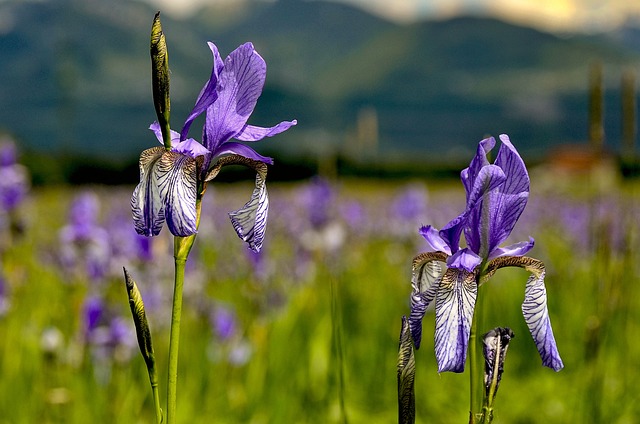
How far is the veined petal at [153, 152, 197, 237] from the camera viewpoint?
0.92 metres

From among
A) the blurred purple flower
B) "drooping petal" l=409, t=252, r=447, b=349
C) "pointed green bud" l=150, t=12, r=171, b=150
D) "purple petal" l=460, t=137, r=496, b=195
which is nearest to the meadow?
the blurred purple flower

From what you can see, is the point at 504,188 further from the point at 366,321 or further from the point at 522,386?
the point at 366,321

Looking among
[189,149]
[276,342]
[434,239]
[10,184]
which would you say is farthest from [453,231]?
[10,184]

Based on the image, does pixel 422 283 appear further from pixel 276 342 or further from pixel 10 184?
pixel 10 184

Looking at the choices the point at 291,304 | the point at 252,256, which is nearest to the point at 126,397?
the point at 252,256

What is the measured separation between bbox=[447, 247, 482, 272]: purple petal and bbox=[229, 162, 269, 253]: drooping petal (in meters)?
0.27

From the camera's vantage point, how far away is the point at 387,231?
10219 millimetres

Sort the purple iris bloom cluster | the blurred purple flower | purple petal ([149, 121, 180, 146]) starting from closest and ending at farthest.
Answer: purple petal ([149, 121, 180, 146])
the blurred purple flower
the purple iris bloom cluster

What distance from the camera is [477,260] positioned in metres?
0.93

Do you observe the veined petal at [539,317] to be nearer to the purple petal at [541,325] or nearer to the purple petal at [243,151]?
the purple petal at [541,325]

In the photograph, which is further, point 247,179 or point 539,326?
point 247,179

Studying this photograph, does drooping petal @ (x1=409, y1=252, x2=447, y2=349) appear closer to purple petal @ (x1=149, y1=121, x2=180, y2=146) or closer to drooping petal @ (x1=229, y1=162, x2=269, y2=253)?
drooping petal @ (x1=229, y1=162, x2=269, y2=253)

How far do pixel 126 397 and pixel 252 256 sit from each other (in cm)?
135

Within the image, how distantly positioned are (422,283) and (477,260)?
3.9 inches
